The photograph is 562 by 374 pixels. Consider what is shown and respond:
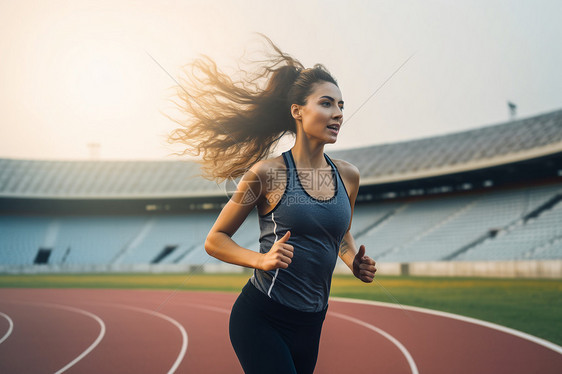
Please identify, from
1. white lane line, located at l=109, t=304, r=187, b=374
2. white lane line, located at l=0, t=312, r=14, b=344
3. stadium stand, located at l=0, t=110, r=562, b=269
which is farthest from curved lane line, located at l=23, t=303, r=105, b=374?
stadium stand, located at l=0, t=110, r=562, b=269

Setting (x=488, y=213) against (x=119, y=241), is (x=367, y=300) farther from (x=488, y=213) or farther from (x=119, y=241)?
(x=119, y=241)

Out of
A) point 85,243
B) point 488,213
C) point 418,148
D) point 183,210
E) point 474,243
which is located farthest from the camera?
point 183,210

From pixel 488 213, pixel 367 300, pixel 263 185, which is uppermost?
pixel 488 213

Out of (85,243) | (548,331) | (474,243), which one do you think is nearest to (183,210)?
(85,243)

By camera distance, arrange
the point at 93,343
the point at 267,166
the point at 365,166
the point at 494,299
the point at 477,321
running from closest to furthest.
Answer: the point at 267,166 < the point at 93,343 < the point at 477,321 < the point at 494,299 < the point at 365,166

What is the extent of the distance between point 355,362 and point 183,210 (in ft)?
117

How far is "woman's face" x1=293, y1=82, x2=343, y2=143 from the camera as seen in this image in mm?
2639

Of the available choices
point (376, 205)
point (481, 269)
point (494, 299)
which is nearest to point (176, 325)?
point (494, 299)

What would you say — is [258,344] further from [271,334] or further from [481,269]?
[481,269]

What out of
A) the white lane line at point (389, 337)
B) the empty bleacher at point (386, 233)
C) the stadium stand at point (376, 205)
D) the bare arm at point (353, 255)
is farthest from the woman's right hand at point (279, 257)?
the empty bleacher at point (386, 233)

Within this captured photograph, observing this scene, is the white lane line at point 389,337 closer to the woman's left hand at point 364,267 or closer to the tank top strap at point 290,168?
the woman's left hand at point 364,267

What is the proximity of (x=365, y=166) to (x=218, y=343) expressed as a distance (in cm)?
2667

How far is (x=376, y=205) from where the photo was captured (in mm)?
34719

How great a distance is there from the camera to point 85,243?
1517 inches
